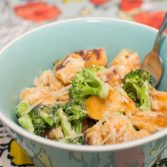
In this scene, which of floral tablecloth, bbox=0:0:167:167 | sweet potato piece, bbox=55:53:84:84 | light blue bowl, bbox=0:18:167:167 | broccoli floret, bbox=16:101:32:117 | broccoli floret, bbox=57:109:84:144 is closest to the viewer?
light blue bowl, bbox=0:18:167:167

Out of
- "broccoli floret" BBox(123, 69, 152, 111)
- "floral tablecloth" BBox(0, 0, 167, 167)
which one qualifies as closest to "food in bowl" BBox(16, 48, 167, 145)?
"broccoli floret" BBox(123, 69, 152, 111)

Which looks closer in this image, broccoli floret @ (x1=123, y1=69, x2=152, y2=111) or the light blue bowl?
the light blue bowl

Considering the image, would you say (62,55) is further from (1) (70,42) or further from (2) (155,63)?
(2) (155,63)

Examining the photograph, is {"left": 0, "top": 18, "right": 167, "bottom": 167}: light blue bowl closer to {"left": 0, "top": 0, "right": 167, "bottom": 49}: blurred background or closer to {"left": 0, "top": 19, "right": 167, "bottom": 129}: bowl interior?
{"left": 0, "top": 19, "right": 167, "bottom": 129}: bowl interior

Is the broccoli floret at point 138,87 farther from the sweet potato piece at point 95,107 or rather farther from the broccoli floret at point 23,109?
the broccoli floret at point 23,109

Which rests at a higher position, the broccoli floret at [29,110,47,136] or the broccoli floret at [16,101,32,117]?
the broccoli floret at [16,101,32,117]
